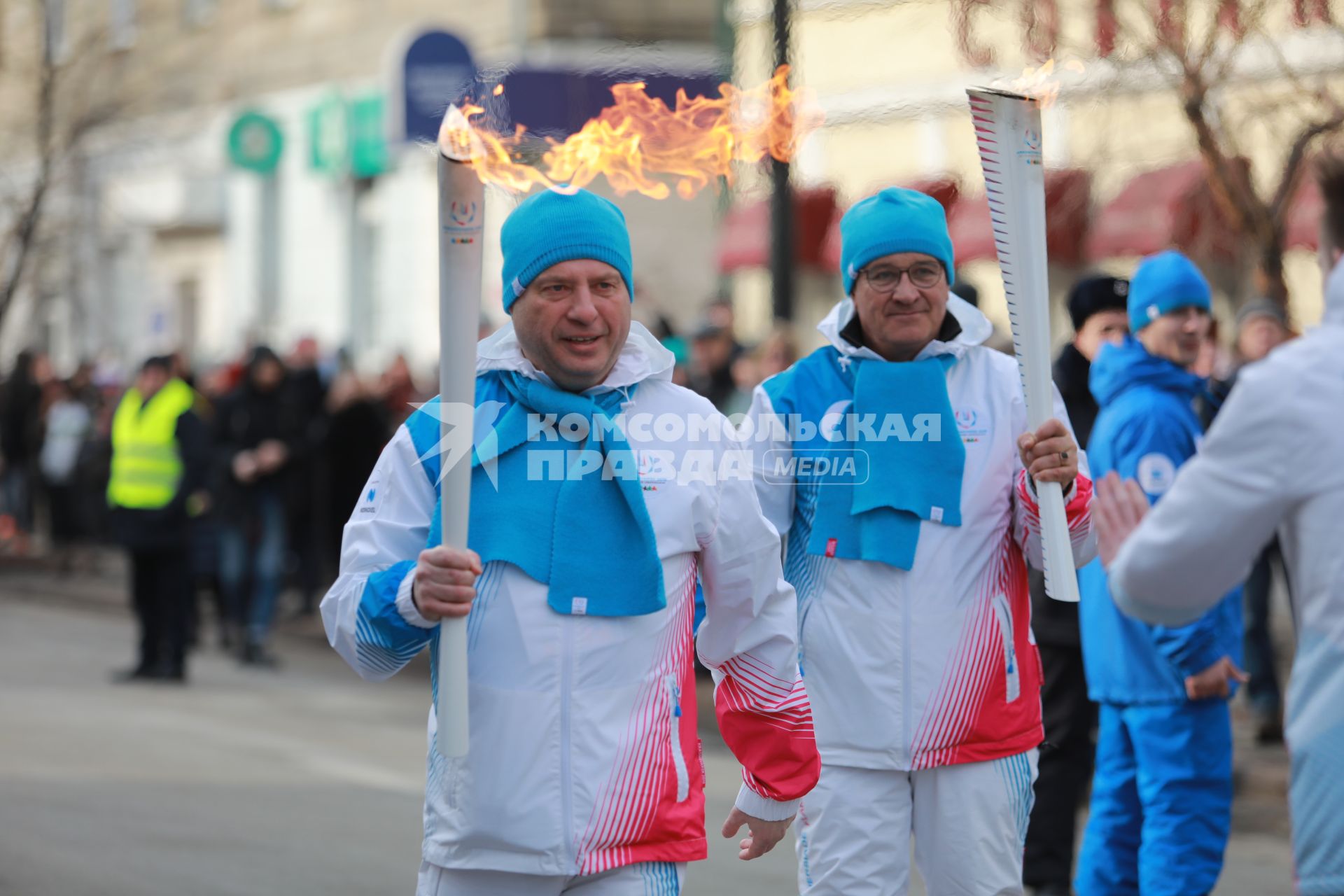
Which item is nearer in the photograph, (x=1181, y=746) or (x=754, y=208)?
(x=1181, y=746)

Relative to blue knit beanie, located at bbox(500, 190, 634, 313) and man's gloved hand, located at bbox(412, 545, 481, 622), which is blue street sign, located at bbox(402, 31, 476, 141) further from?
man's gloved hand, located at bbox(412, 545, 481, 622)

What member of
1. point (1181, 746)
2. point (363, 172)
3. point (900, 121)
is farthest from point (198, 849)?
point (363, 172)

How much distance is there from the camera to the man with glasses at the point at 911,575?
4605 millimetres

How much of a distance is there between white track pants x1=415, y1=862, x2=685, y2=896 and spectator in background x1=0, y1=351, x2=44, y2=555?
704 inches

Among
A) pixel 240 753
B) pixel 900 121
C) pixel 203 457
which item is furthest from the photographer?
pixel 900 121

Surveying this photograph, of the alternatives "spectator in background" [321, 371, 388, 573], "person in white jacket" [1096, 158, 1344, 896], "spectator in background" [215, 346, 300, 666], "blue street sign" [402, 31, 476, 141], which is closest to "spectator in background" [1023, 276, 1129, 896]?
"person in white jacket" [1096, 158, 1344, 896]

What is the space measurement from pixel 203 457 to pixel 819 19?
8.62m

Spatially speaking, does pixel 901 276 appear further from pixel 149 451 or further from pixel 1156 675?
pixel 149 451

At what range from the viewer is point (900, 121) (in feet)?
66.8

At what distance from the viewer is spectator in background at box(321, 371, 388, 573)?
15.0 meters

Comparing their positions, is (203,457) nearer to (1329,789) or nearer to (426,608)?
(426,608)

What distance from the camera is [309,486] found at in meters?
14.9

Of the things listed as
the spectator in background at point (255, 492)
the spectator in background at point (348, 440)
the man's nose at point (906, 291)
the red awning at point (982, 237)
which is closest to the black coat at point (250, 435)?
the spectator in background at point (255, 492)

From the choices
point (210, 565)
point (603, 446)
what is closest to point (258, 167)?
point (210, 565)
